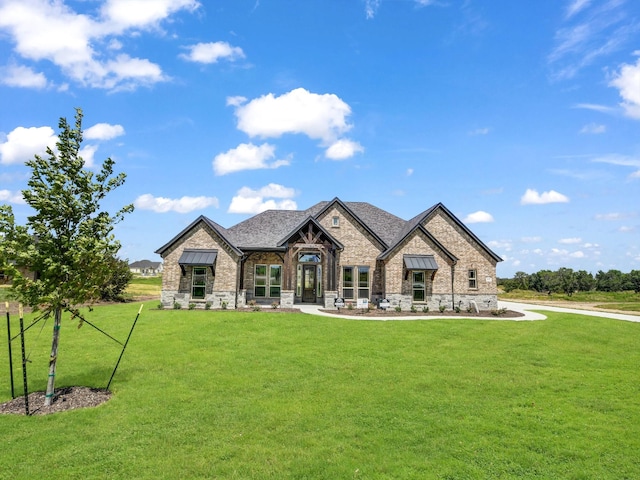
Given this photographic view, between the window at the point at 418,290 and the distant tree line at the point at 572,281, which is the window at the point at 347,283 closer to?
the window at the point at 418,290

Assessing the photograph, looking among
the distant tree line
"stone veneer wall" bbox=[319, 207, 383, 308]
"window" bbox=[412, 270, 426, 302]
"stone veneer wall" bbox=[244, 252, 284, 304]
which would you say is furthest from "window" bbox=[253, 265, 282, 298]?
the distant tree line

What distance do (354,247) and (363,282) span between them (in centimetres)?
273

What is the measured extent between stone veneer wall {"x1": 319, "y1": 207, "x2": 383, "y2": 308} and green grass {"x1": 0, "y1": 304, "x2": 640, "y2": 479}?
11288mm

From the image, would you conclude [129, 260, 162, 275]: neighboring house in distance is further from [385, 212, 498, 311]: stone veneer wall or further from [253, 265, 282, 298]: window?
[385, 212, 498, 311]: stone veneer wall

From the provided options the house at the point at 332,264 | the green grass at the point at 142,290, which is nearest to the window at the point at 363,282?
the house at the point at 332,264

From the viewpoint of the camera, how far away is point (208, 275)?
86.3 feet

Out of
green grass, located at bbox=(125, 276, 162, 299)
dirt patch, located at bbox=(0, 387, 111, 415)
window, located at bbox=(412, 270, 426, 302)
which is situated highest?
window, located at bbox=(412, 270, 426, 302)

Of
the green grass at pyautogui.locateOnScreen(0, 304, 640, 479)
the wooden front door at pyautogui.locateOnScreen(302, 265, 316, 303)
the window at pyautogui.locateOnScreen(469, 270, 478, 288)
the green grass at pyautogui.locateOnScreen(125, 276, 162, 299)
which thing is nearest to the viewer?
the green grass at pyautogui.locateOnScreen(0, 304, 640, 479)

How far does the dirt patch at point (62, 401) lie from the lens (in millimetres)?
9039

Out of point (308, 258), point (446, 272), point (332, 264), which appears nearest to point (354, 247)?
point (332, 264)

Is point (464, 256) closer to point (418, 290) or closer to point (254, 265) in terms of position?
point (418, 290)

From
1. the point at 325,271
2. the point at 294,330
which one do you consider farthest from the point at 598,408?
the point at 325,271

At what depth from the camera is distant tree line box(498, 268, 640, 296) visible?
6444cm

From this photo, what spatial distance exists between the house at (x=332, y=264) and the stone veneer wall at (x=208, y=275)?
66mm
